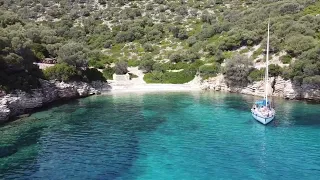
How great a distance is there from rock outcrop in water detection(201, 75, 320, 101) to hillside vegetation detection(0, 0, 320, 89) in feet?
5.60

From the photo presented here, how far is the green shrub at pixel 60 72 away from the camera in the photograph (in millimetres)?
72750

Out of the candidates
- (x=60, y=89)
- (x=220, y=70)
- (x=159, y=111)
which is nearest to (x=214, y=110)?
(x=159, y=111)

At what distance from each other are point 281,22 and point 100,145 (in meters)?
67.7

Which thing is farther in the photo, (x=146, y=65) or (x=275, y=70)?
(x=146, y=65)

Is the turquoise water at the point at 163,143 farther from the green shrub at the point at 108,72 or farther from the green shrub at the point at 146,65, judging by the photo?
the green shrub at the point at 146,65

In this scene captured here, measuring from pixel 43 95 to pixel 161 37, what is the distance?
62975mm

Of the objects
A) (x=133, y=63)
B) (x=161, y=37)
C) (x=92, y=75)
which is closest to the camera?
(x=92, y=75)

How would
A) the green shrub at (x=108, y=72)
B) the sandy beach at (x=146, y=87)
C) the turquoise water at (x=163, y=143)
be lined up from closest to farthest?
the turquoise water at (x=163, y=143) < the sandy beach at (x=146, y=87) < the green shrub at (x=108, y=72)

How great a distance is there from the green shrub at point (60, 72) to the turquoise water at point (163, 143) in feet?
27.0

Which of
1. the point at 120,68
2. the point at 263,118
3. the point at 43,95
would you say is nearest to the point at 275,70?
the point at 263,118

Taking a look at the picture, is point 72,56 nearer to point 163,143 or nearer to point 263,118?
point 163,143

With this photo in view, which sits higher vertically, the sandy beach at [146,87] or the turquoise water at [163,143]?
the sandy beach at [146,87]

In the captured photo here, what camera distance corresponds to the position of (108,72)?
3787 inches

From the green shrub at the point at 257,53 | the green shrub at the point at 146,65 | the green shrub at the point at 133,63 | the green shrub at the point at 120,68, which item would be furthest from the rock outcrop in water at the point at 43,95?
the green shrub at the point at 257,53
